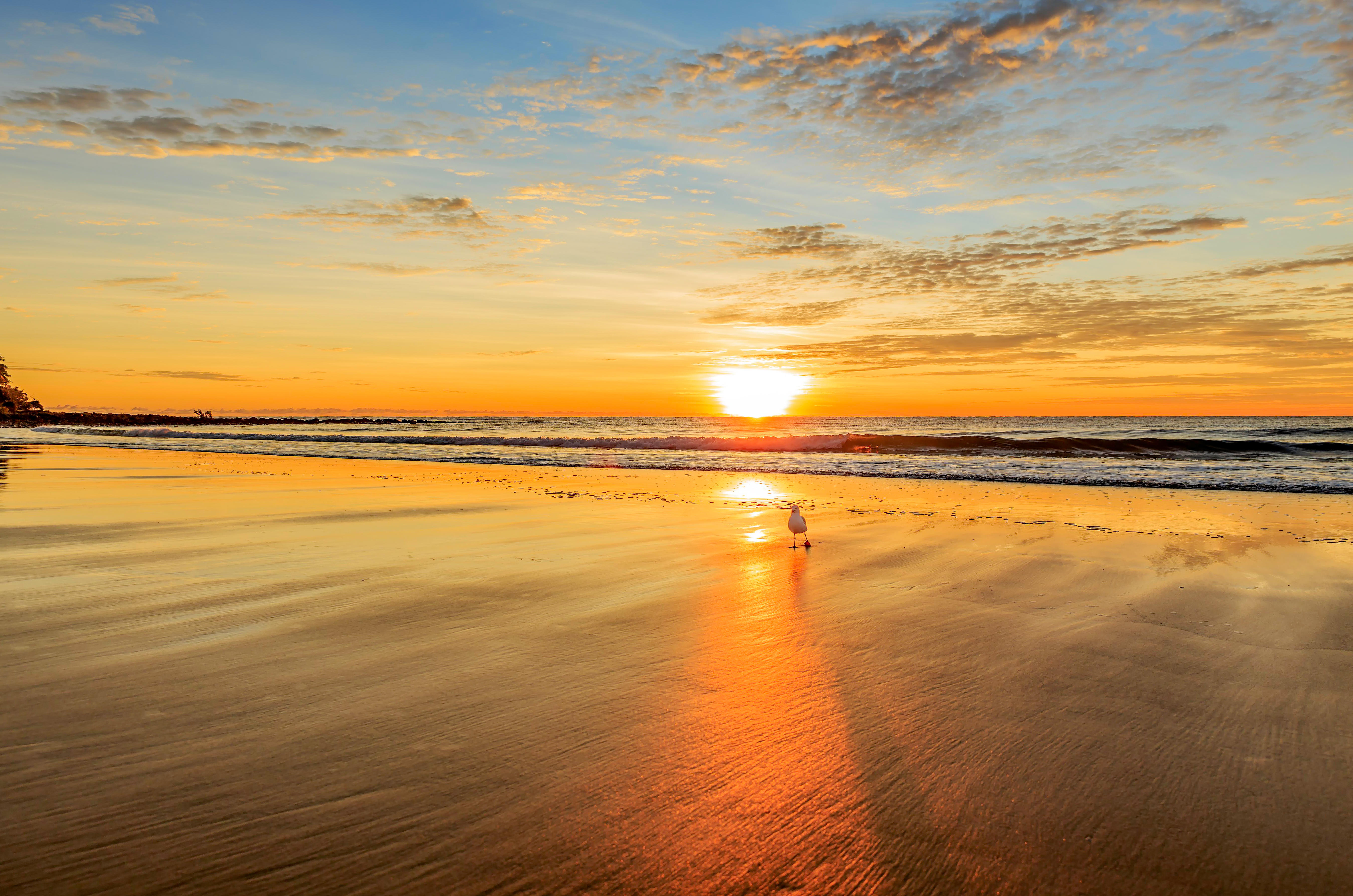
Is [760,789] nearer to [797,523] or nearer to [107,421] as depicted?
[797,523]

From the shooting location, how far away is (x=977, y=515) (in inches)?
390

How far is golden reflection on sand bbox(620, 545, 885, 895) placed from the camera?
2021 millimetres

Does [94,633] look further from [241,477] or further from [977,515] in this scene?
[241,477]

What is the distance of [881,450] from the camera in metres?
27.5

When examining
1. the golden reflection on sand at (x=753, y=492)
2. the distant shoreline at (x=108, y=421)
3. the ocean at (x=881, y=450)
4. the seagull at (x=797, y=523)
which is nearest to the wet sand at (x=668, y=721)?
the seagull at (x=797, y=523)

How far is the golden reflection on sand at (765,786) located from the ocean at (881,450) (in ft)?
45.2

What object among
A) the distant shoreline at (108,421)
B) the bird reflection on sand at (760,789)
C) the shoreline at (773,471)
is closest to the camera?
the bird reflection on sand at (760,789)

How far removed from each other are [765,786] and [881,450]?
85.9 ft

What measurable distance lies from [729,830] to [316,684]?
7.15ft

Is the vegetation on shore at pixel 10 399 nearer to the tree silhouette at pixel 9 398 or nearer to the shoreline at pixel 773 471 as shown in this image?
the tree silhouette at pixel 9 398

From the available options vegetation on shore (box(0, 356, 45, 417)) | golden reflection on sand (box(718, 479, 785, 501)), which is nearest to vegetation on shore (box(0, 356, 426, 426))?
vegetation on shore (box(0, 356, 45, 417))

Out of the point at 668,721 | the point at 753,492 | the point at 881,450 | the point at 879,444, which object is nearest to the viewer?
the point at 668,721

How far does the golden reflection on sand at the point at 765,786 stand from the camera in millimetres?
2021

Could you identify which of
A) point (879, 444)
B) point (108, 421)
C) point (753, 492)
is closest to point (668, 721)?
point (753, 492)
